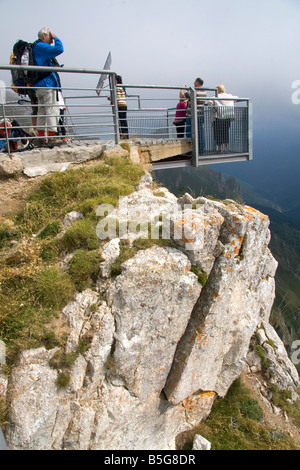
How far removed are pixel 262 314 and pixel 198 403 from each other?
4135mm

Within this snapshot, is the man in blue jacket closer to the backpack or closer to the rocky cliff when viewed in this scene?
the backpack

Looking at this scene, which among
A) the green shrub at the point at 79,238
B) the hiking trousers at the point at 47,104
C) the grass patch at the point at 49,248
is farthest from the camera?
the hiking trousers at the point at 47,104

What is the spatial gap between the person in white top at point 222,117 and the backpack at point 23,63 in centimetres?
602


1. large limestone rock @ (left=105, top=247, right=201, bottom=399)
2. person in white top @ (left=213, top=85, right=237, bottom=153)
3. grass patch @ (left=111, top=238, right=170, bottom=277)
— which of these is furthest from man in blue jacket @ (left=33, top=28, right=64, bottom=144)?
person in white top @ (left=213, top=85, right=237, bottom=153)

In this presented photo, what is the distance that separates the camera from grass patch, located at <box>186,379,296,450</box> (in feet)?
25.3

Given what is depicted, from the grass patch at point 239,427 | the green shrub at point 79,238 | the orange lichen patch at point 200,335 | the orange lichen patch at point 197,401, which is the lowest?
the grass patch at point 239,427

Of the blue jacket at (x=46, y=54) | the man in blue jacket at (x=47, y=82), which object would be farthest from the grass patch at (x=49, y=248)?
the blue jacket at (x=46, y=54)

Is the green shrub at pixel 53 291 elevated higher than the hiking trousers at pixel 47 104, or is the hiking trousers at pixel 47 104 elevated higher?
the hiking trousers at pixel 47 104

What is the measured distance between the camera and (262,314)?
10.4 meters

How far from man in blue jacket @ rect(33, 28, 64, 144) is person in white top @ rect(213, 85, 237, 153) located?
563 cm

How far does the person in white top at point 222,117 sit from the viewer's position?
11450mm

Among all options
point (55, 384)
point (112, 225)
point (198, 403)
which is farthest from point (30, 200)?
point (198, 403)

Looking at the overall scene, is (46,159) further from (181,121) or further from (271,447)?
(271,447)

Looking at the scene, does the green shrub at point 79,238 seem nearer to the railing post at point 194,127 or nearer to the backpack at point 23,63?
the backpack at point 23,63
